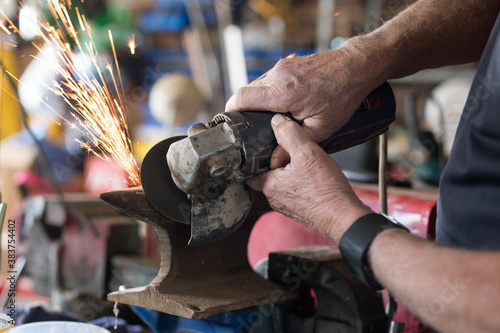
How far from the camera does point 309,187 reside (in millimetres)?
954

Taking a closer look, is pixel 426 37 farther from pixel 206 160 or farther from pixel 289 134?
pixel 206 160

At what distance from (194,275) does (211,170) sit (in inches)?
11.8

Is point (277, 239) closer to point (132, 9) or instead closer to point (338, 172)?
point (338, 172)

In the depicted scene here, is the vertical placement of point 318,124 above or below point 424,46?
below

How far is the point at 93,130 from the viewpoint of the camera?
1.33 metres

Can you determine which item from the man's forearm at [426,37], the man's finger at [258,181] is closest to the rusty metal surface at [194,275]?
the man's finger at [258,181]

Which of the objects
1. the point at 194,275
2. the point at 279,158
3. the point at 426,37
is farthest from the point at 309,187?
the point at 426,37

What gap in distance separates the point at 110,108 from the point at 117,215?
115 cm

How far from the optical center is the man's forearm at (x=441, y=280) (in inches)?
28.2

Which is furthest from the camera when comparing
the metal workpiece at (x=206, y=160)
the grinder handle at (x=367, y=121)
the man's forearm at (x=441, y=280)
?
the grinder handle at (x=367, y=121)

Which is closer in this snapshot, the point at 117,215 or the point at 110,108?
the point at 110,108

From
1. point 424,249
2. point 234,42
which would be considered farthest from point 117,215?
point 234,42

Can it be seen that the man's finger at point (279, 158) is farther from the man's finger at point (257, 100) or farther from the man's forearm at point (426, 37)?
the man's forearm at point (426, 37)

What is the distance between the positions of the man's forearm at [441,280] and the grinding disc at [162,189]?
0.41 meters
